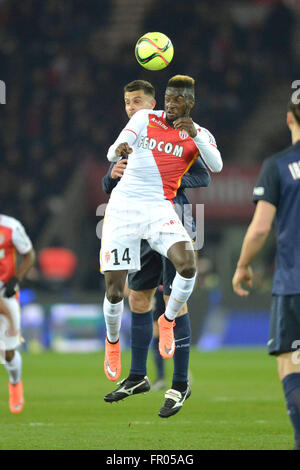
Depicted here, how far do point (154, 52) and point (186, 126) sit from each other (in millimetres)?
740

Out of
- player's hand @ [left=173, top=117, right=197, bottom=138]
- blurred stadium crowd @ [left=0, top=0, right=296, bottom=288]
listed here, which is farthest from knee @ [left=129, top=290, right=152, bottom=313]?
blurred stadium crowd @ [left=0, top=0, right=296, bottom=288]

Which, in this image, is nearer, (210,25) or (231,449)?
(231,449)

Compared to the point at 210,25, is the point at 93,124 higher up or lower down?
lower down

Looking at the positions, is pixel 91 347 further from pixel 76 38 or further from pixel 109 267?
pixel 109 267

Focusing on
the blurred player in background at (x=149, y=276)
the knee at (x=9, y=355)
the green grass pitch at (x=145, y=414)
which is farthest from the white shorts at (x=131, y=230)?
the knee at (x=9, y=355)

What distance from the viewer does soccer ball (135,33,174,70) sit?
26.5 ft

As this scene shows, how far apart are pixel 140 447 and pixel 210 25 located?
58.7 feet

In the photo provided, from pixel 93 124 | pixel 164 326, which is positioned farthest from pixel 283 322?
pixel 93 124

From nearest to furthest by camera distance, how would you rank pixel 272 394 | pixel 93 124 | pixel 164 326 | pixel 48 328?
pixel 164 326 → pixel 272 394 → pixel 48 328 → pixel 93 124

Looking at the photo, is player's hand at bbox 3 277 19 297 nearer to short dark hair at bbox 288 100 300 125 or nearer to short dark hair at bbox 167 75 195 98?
short dark hair at bbox 167 75 195 98

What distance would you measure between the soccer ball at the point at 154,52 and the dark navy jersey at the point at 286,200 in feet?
6.87

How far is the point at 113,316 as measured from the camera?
809cm

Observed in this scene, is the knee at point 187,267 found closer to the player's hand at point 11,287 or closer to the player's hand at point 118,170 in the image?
the player's hand at point 118,170

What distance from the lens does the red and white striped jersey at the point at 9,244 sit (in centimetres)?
1034
